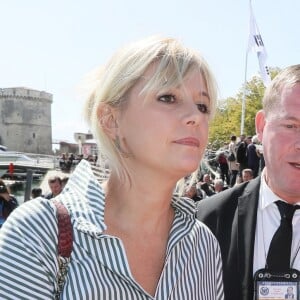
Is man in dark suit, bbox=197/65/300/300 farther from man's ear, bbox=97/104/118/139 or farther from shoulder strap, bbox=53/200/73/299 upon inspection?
shoulder strap, bbox=53/200/73/299

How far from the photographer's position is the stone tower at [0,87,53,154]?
5912 cm

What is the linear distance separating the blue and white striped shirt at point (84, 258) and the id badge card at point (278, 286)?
1.77 feet

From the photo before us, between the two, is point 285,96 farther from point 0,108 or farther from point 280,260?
point 0,108

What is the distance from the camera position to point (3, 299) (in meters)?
1.37

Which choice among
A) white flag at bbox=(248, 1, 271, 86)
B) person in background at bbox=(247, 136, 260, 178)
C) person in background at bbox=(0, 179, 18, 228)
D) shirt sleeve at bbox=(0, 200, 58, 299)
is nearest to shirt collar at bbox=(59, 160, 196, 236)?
shirt sleeve at bbox=(0, 200, 58, 299)

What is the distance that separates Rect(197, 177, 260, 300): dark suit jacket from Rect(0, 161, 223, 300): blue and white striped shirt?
0.59m

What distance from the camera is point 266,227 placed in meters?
2.53

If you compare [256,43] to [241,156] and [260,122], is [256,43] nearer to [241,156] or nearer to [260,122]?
[241,156]

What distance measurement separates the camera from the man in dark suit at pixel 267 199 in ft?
7.99

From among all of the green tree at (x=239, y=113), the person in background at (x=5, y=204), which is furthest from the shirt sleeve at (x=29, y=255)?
the green tree at (x=239, y=113)

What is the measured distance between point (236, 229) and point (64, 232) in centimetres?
128

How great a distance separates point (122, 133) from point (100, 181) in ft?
0.71

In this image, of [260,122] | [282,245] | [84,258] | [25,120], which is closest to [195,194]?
[260,122]

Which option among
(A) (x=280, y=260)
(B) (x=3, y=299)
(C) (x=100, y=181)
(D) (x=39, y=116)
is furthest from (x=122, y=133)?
(D) (x=39, y=116)
